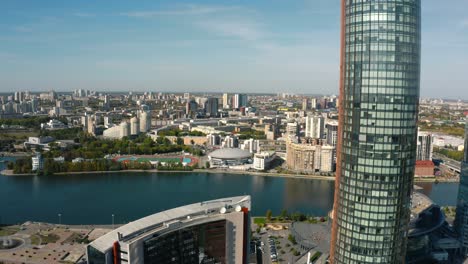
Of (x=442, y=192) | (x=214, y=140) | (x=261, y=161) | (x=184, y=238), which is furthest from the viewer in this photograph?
(x=214, y=140)

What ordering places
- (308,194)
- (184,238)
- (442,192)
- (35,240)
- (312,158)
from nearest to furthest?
1. (184,238)
2. (35,240)
3. (308,194)
4. (442,192)
5. (312,158)

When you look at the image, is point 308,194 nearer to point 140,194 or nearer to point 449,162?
point 140,194

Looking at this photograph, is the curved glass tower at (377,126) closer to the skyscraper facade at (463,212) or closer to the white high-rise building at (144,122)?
the skyscraper facade at (463,212)

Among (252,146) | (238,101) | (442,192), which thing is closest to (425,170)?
(442,192)

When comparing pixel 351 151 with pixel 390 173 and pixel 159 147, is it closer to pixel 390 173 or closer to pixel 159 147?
pixel 390 173

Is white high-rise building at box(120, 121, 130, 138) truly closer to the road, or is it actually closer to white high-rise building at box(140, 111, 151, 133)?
white high-rise building at box(140, 111, 151, 133)

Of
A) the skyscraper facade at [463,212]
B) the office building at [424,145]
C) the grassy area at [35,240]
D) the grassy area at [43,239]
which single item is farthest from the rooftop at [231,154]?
the skyscraper facade at [463,212]

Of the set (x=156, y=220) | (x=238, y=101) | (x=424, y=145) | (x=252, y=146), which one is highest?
(x=238, y=101)
